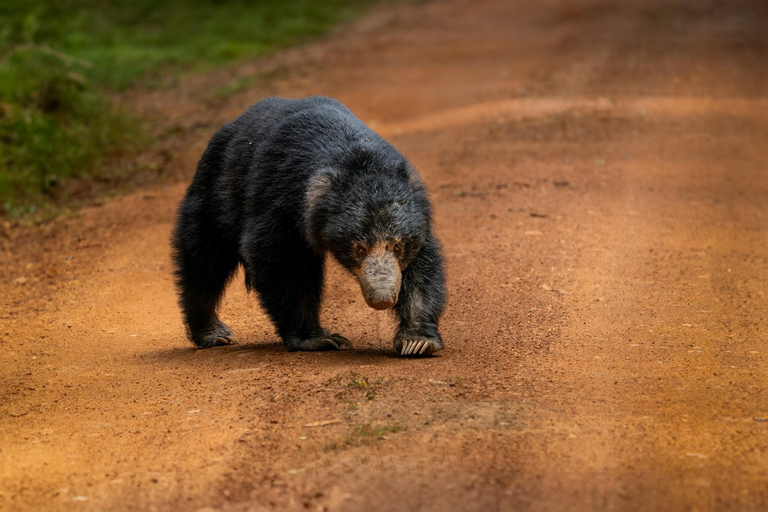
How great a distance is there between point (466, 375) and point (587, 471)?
1217mm

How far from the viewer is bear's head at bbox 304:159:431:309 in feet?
15.3

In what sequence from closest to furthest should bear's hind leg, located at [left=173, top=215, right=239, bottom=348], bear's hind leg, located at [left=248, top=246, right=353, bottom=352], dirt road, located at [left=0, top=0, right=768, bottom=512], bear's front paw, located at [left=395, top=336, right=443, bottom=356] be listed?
1. dirt road, located at [left=0, top=0, right=768, bottom=512]
2. bear's front paw, located at [left=395, top=336, right=443, bottom=356]
3. bear's hind leg, located at [left=248, top=246, right=353, bottom=352]
4. bear's hind leg, located at [left=173, top=215, right=239, bottom=348]

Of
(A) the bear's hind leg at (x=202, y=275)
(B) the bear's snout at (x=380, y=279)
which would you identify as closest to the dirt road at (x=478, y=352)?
(A) the bear's hind leg at (x=202, y=275)

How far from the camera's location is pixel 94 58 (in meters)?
16.3

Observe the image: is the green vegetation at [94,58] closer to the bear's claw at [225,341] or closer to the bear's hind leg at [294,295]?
the bear's claw at [225,341]

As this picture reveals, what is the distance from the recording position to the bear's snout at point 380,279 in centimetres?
458

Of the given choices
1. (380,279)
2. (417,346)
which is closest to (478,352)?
(417,346)

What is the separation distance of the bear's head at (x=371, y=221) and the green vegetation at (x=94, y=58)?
19.1 ft

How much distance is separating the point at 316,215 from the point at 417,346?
2.88ft

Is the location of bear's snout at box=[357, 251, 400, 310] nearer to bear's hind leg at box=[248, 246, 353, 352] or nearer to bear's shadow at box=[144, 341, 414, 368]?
bear's shadow at box=[144, 341, 414, 368]

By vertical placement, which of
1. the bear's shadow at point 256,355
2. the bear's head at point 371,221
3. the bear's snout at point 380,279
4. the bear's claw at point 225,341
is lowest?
the bear's claw at point 225,341

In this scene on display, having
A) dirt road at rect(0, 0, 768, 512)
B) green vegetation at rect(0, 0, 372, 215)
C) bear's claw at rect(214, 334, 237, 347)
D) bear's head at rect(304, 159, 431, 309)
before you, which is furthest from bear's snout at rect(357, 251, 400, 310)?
green vegetation at rect(0, 0, 372, 215)

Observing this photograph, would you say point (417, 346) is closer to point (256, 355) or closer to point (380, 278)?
point (380, 278)

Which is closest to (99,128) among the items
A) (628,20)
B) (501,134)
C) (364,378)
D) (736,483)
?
(501,134)
